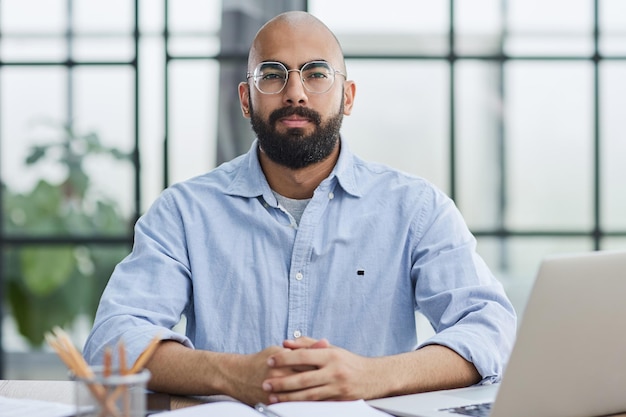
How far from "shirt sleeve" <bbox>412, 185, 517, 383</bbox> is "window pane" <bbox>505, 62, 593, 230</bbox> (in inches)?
71.3

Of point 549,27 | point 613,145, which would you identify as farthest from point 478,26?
point 613,145

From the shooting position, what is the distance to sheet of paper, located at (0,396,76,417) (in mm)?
1391

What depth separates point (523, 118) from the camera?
3820mm

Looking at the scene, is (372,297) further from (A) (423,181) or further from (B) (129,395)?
(B) (129,395)

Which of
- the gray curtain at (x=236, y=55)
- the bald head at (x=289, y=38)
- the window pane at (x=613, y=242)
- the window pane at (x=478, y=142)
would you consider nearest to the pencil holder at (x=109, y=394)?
the bald head at (x=289, y=38)

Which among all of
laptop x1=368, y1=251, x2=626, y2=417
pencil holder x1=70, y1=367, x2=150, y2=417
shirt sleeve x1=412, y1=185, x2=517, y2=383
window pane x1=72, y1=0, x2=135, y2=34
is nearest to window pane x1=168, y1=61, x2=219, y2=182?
window pane x1=72, y1=0, x2=135, y2=34

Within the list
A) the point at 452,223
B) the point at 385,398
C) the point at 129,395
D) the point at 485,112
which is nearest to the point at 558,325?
the point at 385,398

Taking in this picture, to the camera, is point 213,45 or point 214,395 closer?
point 214,395

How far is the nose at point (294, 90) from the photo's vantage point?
2039 mm

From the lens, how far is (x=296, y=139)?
2.08 m

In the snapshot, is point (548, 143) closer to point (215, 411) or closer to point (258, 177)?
point (258, 177)

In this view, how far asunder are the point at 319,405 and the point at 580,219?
8.86 feet

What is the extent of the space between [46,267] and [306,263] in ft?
7.17

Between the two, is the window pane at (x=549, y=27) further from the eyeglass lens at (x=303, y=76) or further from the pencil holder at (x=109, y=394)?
the pencil holder at (x=109, y=394)
